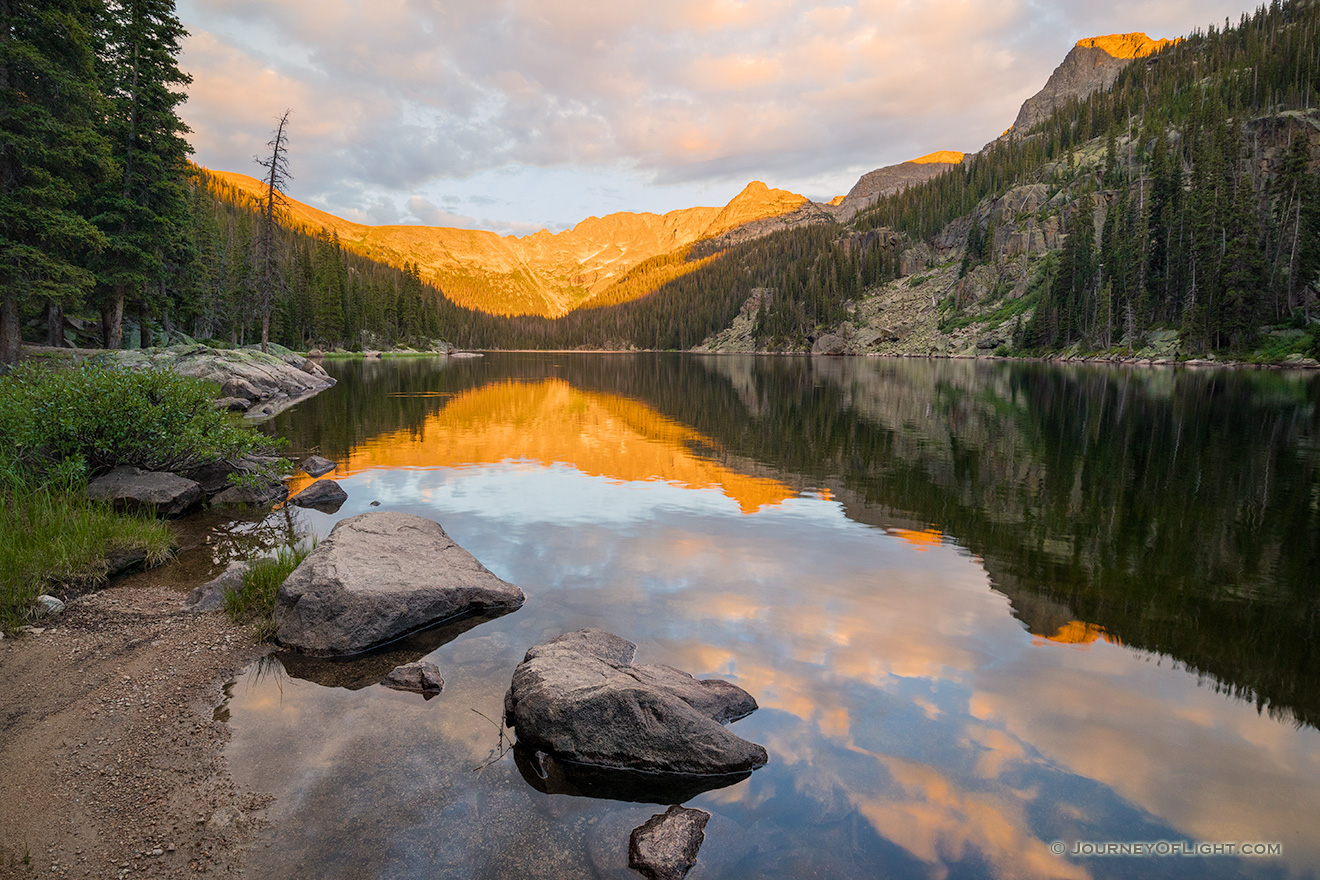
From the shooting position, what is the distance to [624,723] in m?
6.01

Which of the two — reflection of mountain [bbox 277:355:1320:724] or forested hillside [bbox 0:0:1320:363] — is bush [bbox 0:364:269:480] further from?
forested hillside [bbox 0:0:1320:363]

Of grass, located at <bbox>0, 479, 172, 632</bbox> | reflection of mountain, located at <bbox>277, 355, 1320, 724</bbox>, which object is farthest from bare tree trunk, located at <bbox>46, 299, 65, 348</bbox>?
grass, located at <bbox>0, 479, 172, 632</bbox>

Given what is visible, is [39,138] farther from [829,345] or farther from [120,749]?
[829,345]

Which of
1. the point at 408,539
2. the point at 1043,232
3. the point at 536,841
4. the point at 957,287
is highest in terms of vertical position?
the point at 1043,232

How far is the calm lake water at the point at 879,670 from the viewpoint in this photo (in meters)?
5.01

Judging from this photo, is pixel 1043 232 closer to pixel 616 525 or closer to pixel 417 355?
pixel 417 355

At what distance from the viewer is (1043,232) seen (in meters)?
131

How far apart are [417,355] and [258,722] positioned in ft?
443

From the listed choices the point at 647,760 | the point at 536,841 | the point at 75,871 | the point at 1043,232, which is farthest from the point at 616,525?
the point at 1043,232

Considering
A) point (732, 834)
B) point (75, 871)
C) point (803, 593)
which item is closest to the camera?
point (75, 871)

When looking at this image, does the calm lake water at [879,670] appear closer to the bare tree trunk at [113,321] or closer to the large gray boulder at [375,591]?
the large gray boulder at [375,591]

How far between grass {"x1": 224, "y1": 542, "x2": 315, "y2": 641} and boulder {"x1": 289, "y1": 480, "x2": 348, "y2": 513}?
5.93 metres

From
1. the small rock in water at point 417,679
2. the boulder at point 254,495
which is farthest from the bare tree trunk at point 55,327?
the small rock in water at point 417,679

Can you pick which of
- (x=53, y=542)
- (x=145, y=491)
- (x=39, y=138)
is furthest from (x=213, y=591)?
(x=39, y=138)
